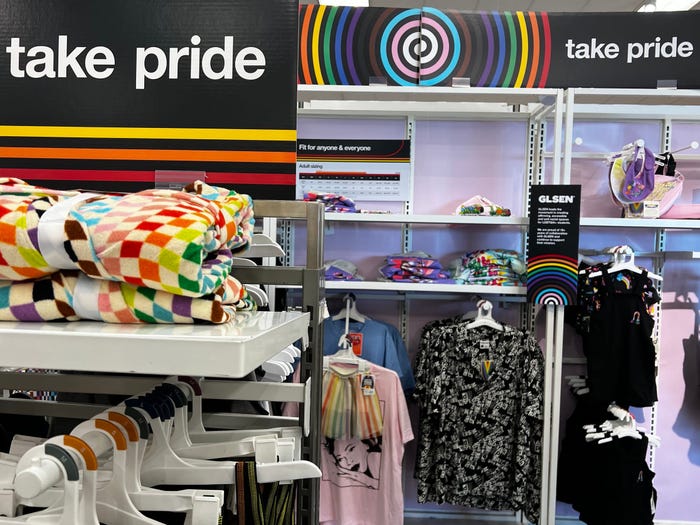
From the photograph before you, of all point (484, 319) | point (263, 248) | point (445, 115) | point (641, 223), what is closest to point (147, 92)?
point (263, 248)

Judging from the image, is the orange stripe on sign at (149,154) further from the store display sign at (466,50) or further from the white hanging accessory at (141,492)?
the store display sign at (466,50)

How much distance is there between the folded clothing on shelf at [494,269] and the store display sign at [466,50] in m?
0.81

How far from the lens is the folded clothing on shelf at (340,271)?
113 inches

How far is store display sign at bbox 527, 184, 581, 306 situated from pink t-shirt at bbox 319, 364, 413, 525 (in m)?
0.81

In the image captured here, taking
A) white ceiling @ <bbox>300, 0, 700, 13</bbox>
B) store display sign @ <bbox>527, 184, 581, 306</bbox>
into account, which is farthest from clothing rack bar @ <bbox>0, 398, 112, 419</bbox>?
white ceiling @ <bbox>300, 0, 700, 13</bbox>

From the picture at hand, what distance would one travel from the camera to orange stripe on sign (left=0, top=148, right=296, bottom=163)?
1200 mm

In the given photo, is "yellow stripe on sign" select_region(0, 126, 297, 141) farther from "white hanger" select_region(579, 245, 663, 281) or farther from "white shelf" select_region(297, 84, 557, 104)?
"white hanger" select_region(579, 245, 663, 281)

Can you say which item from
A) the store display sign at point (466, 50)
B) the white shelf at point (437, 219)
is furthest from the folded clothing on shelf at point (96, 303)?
the store display sign at point (466, 50)

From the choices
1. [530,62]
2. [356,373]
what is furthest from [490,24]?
[356,373]

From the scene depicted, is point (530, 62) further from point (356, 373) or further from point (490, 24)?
point (356, 373)

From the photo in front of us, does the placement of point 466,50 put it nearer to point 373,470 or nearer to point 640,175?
point 640,175

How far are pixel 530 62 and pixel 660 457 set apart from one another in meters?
2.22

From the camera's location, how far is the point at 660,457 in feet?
10.5

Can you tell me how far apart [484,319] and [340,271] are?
741 mm
